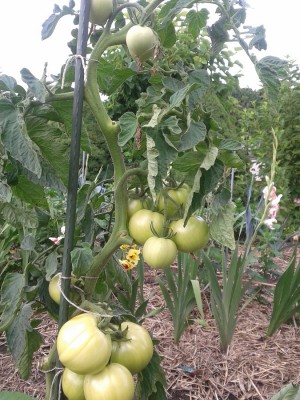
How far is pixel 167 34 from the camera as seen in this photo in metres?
0.70

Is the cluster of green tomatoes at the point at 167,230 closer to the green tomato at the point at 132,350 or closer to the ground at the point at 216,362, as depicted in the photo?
the green tomato at the point at 132,350

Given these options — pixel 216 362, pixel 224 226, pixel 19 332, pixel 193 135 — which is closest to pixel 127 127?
pixel 193 135

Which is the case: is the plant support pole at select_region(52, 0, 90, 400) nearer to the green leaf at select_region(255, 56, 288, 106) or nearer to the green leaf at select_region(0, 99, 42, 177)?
the green leaf at select_region(0, 99, 42, 177)

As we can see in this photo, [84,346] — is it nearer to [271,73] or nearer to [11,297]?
[11,297]

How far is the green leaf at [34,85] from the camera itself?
23.2 inches

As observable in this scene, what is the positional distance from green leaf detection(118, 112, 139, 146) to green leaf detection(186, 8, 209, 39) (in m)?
0.29

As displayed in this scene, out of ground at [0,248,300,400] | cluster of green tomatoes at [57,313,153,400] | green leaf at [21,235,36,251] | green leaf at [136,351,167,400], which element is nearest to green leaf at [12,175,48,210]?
green leaf at [21,235,36,251]

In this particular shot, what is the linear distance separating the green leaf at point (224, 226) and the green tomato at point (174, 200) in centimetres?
6

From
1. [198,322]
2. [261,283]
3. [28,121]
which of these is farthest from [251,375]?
[28,121]

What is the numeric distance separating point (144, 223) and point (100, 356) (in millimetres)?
210

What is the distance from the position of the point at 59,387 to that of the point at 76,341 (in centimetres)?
21

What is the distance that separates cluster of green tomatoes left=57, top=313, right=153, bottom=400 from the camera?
→ 57cm

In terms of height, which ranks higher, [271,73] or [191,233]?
[271,73]

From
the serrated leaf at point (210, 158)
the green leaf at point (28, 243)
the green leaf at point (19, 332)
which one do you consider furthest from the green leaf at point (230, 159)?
the green leaf at point (19, 332)
